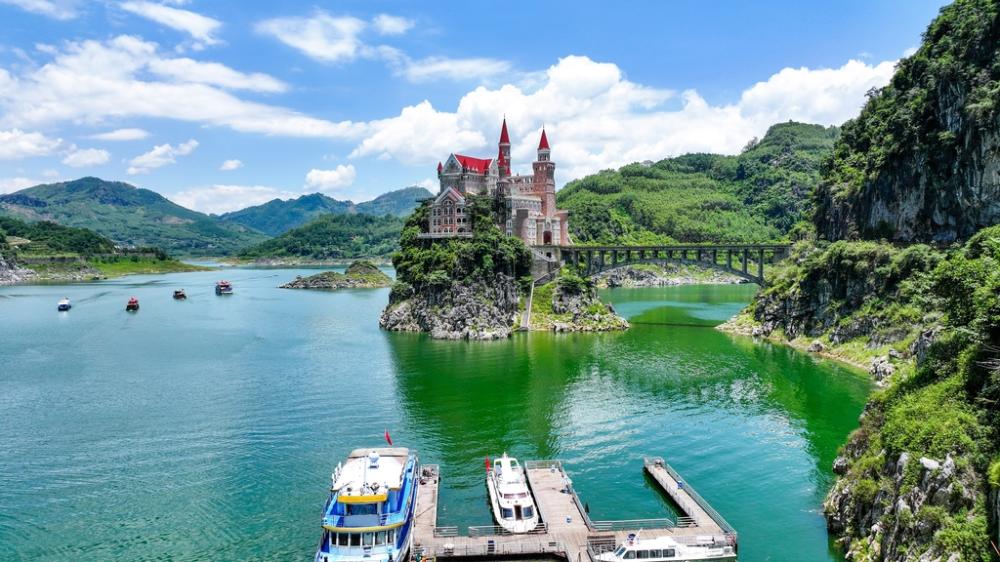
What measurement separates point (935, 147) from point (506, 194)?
59.1 meters

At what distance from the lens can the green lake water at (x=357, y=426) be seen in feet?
110

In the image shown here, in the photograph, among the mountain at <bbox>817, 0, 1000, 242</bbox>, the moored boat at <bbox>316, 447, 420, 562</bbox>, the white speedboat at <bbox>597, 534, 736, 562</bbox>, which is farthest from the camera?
the mountain at <bbox>817, 0, 1000, 242</bbox>

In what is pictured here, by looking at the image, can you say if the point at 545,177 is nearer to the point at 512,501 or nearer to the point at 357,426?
the point at 357,426

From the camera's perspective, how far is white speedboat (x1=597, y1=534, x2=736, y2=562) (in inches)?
1133

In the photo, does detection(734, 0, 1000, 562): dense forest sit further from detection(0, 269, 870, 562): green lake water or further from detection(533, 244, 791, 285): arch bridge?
detection(533, 244, 791, 285): arch bridge

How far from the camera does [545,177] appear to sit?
384 ft

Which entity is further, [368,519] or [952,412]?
[368,519]

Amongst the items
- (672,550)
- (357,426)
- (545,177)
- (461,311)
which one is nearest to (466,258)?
(461,311)

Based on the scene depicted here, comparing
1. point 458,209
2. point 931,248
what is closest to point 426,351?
point 458,209

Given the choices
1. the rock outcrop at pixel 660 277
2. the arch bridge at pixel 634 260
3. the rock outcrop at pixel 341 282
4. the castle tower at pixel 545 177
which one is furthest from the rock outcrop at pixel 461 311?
the rock outcrop at pixel 341 282

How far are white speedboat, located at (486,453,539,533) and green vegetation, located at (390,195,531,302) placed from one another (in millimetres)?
59545

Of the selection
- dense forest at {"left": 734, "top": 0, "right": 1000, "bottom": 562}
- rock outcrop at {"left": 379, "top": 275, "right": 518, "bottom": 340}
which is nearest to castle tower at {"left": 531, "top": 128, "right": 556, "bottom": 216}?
rock outcrop at {"left": 379, "top": 275, "right": 518, "bottom": 340}

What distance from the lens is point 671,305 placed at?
124812mm

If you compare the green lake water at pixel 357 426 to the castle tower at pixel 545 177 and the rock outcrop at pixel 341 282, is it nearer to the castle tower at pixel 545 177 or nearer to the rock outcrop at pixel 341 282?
the castle tower at pixel 545 177
